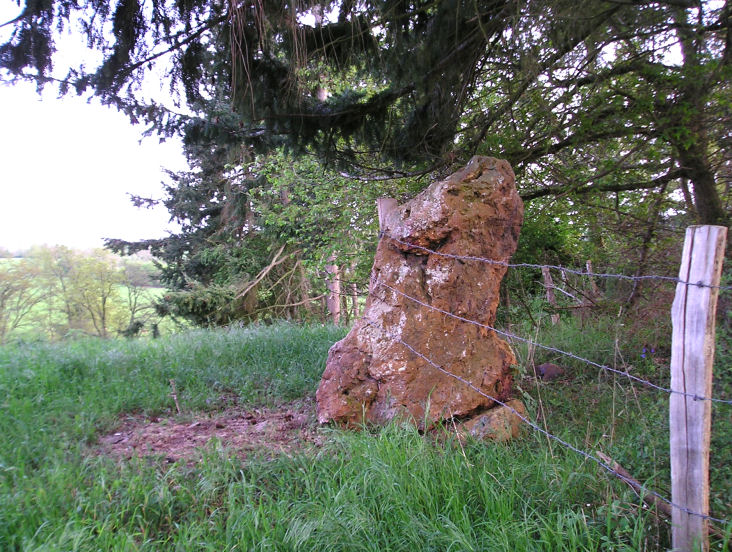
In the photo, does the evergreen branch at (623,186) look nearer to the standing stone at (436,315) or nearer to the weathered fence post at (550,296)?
the standing stone at (436,315)

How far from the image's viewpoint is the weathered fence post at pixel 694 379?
1.87 m

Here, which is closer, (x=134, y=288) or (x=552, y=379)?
(x=552, y=379)

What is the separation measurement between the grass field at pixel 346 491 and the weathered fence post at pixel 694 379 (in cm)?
15

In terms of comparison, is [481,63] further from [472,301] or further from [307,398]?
[307,398]

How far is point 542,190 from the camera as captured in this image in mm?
6574

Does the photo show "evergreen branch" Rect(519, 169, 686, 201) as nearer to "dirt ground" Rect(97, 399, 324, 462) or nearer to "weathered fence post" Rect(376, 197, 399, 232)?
"weathered fence post" Rect(376, 197, 399, 232)

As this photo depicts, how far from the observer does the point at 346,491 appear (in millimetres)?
2732

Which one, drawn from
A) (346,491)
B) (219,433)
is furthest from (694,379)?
(219,433)

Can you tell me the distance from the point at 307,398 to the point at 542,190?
4351 millimetres

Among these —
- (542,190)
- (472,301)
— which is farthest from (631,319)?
(472,301)

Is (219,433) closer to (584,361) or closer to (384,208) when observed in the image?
(384,208)

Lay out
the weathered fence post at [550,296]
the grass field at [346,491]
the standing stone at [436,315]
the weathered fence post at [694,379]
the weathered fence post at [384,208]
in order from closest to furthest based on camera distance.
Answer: the weathered fence post at [694,379] < the grass field at [346,491] < the standing stone at [436,315] < the weathered fence post at [384,208] < the weathered fence post at [550,296]

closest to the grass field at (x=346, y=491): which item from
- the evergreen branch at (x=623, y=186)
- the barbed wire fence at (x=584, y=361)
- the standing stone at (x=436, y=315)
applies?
the barbed wire fence at (x=584, y=361)

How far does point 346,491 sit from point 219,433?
1807 mm
